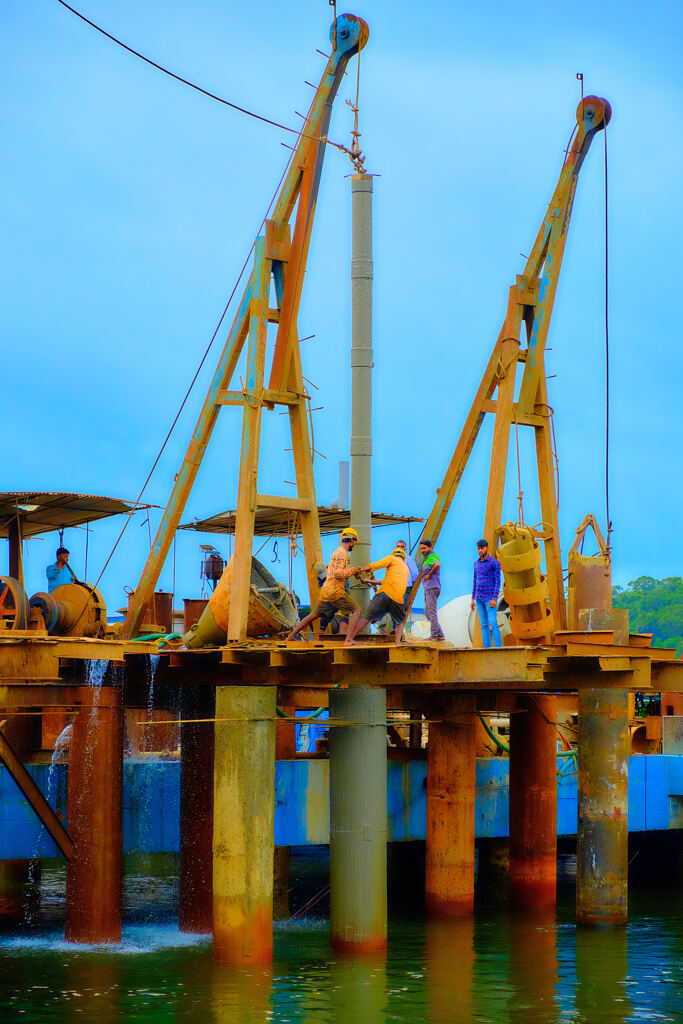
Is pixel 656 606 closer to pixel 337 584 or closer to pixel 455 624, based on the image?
pixel 455 624

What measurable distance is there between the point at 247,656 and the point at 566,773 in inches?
483

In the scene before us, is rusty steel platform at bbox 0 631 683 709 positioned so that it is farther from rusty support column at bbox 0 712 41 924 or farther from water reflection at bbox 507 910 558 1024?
water reflection at bbox 507 910 558 1024

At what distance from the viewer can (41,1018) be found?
61.9 feet

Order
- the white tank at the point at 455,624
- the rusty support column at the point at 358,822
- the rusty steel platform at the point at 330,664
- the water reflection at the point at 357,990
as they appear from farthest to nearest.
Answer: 1. the white tank at the point at 455,624
2. the rusty support column at the point at 358,822
3. the rusty steel platform at the point at 330,664
4. the water reflection at the point at 357,990

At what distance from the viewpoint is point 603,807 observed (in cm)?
2503

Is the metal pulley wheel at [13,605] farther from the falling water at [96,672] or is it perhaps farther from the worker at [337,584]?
the worker at [337,584]

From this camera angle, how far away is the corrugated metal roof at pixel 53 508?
26.0 meters

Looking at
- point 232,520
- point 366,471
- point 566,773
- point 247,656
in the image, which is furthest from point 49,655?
point 566,773

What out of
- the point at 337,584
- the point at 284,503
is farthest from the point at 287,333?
the point at 337,584

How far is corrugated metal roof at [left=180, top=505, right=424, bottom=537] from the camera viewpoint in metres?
31.2

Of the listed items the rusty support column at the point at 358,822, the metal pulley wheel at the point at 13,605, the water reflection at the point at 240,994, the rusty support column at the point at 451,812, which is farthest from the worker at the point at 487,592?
the metal pulley wheel at the point at 13,605

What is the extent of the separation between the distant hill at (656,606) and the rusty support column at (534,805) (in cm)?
9240

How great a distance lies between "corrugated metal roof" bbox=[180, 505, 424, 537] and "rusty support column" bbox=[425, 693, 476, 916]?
5.80m

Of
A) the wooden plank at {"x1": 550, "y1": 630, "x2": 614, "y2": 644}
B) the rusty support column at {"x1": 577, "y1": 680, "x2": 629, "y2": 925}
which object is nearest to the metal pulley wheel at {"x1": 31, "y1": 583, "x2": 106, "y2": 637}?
the wooden plank at {"x1": 550, "y1": 630, "x2": 614, "y2": 644}
